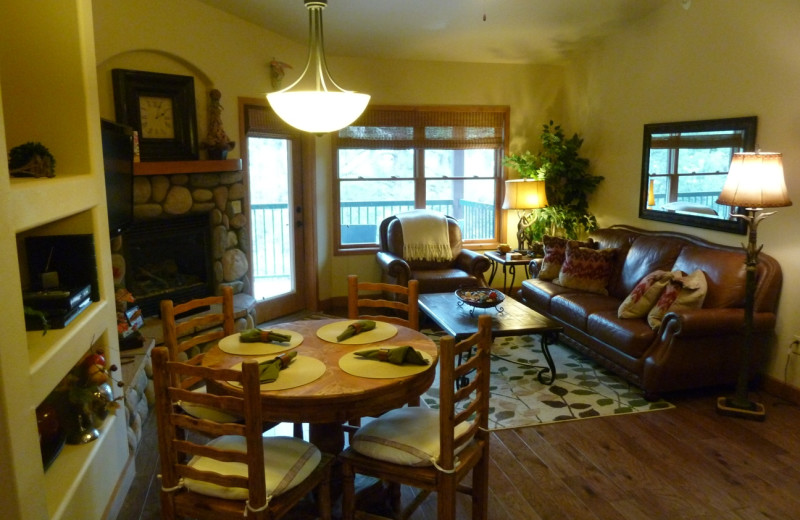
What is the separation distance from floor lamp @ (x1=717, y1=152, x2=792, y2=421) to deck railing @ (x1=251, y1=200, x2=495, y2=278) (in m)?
3.29

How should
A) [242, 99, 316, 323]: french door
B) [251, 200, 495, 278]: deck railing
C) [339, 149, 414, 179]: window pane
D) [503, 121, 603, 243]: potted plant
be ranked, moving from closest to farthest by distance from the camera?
1. [242, 99, 316, 323]: french door
2. [251, 200, 495, 278]: deck railing
3. [503, 121, 603, 243]: potted plant
4. [339, 149, 414, 179]: window pane

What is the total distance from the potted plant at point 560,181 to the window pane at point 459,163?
445 mm

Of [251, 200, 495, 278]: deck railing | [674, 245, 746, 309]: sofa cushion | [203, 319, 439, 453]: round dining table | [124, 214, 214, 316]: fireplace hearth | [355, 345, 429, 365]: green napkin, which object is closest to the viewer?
[203, 319, 439, 453]: round dining table

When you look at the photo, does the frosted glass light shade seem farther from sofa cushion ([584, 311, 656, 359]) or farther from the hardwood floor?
sofa cushion ([584, 311, 656, 359])

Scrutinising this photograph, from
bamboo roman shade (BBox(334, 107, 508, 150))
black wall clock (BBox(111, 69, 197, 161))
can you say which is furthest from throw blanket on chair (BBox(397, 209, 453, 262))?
black wall clock (BBox(111, 69, 197, 161))

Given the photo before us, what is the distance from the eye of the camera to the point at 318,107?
256 centimetres

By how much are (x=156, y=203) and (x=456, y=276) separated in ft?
8.60

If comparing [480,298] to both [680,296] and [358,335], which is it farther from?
[358,335]

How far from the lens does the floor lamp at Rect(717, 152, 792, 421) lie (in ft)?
11.2

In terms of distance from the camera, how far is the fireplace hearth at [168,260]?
440 centimetres

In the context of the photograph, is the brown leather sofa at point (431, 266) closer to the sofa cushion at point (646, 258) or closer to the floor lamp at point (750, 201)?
the sofa cushion at point (646, 258)

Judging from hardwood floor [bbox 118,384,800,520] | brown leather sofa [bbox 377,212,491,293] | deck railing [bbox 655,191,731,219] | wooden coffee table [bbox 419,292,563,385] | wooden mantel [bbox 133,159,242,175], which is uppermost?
wooden mantel [bbox 133,159,242,175]

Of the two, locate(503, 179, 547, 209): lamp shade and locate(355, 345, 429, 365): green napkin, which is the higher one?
locate(503, 179, 547, 209): lamp shade

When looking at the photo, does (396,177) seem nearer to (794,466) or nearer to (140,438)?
(140,438)
